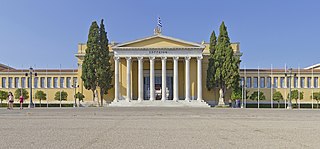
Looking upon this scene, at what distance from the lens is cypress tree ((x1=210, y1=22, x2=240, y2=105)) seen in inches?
2288

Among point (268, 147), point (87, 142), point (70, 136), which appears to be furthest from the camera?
point (70, 136)

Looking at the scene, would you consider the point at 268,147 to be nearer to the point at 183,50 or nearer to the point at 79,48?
the point at 183,50

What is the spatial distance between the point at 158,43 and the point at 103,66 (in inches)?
426

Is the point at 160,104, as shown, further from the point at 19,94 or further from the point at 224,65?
the point at 19,94

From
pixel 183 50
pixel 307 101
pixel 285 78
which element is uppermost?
pixel 183 50

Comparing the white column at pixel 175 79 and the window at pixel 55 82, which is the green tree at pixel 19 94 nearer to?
the window at pixel 55 82

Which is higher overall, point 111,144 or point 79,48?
point 79,48

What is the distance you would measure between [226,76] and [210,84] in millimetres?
4051

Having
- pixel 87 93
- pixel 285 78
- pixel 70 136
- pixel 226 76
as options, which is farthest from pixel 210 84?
pixel 70 136

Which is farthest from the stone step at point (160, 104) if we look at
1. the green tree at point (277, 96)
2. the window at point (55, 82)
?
the window at point (55, 82)

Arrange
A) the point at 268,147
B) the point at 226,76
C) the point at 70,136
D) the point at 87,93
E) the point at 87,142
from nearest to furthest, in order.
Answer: the point at 268,147, the point at 87,142, the point at 70,136, the point at 226,76, the point at 87,93

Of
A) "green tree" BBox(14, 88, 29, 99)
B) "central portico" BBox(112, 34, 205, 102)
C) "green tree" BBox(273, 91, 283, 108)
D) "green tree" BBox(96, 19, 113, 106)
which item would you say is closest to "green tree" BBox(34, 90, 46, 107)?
"green tree" BBox(14, 88, 29, 99)

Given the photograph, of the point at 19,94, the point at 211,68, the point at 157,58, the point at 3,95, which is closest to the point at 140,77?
the point at 157,58

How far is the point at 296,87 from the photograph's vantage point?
70.0 m
